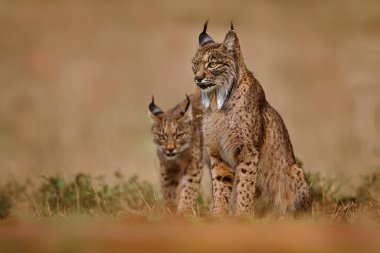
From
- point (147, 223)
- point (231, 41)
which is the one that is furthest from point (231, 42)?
point (147, 223)

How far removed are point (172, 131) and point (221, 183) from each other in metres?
2.35

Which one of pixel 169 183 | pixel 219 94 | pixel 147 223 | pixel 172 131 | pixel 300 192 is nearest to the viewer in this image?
pixel 147 223

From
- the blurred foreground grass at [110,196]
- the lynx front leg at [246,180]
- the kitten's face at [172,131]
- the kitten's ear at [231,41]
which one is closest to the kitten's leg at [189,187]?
the blurred foreground grass at [110,196]

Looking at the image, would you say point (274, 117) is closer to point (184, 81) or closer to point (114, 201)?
point (114, 201)

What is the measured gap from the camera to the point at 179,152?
13711mm

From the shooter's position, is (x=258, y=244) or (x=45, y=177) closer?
(x=258, y=244)

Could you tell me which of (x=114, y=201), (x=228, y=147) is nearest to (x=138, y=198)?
(x=114, y=201)

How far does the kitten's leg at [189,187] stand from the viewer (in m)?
13.4

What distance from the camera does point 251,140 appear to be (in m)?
11.2

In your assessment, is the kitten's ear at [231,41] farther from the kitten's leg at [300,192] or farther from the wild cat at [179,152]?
the wild cat at [179,152]

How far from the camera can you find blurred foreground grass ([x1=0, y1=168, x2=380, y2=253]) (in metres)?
6.78

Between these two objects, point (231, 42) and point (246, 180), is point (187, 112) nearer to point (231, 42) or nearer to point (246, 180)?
point (231, 42)

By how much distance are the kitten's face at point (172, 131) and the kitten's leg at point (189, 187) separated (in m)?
0.30

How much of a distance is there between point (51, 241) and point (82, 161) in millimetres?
9858
